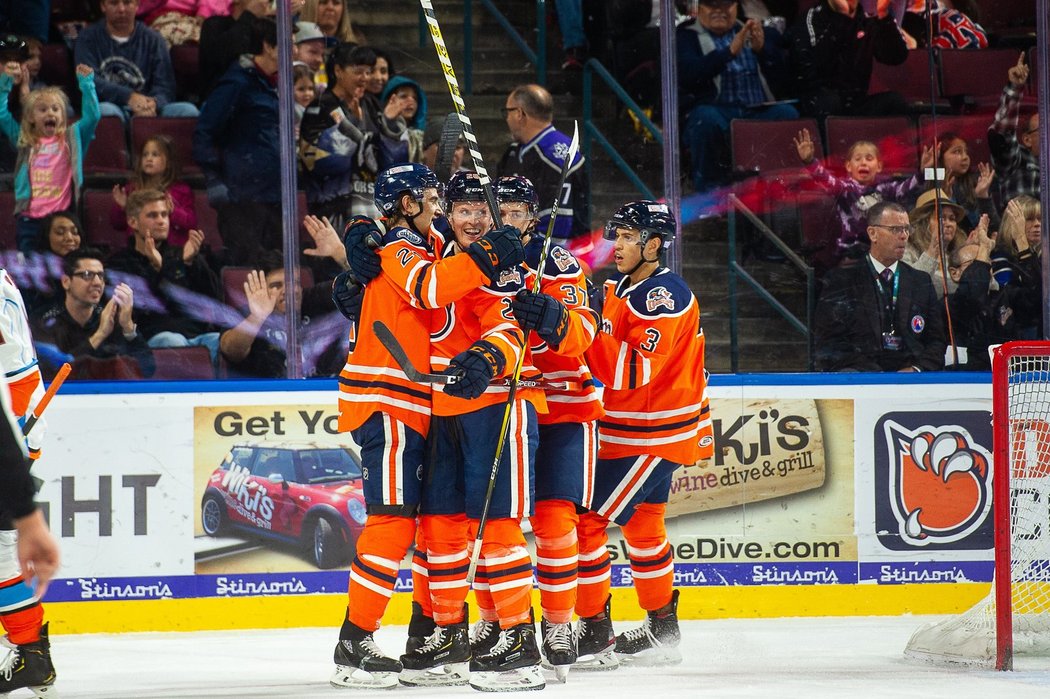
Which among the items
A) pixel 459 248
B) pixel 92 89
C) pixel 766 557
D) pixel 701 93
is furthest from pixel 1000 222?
pixel 92 89

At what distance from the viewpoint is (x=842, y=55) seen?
233 inches

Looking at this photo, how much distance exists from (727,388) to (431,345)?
1.64 metres

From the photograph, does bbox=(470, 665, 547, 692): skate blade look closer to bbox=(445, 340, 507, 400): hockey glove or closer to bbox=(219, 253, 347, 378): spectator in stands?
bbox=(445, 340, 507, 400): hockey glove

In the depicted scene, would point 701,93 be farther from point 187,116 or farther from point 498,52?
point 187,116

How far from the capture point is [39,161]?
5.32 meters

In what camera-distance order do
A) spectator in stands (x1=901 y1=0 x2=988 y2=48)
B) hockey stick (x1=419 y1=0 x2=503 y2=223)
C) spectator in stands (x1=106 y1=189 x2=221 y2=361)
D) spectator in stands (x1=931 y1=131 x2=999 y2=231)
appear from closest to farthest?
hockey stick (x1=419 y1=0 x2=503 y2=223) → spectator in stands (x1=106 y1=189 x2=221 y2=361) → spectator in stands (x1=931 y1=131 x2=999 y2=231) → spectator in stands (x1=901 y1=0 x2=988 y2=48)

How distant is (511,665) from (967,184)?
3.02 metres

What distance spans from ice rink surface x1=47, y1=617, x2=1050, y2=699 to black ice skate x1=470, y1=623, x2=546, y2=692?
0.05 metres

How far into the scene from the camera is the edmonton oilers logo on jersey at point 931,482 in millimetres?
5301

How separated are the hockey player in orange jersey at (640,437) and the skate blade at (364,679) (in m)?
0.67

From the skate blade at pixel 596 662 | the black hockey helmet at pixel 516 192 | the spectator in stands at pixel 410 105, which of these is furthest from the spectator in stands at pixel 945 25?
the skate blade at pixel 596 662

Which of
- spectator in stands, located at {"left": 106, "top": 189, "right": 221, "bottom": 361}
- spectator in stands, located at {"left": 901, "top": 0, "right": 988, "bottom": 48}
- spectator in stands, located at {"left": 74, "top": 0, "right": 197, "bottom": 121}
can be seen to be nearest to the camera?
spectator in stands, located at {"left": 106, "top": 189, "right": 221, "bottom": 361}

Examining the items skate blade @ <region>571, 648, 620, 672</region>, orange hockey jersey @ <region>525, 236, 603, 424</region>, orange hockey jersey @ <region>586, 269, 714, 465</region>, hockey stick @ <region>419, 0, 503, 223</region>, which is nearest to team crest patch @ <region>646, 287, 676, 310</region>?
orange hockey jersey @ <region>586, 269, 714, 465</region>

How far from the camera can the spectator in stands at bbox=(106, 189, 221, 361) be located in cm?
521
